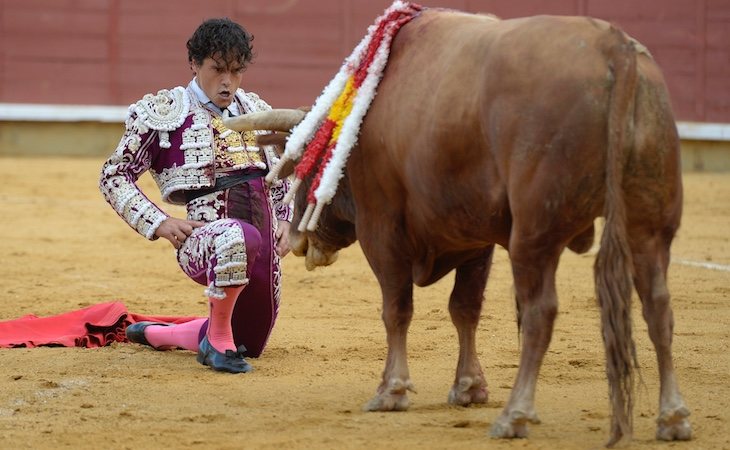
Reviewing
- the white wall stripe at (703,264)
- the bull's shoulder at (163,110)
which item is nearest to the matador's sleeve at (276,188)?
the bull's shoulder at (163,110)

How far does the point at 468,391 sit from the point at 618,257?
33.5 inches

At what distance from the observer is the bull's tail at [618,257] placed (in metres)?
2.84

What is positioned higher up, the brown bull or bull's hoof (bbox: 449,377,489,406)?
the brown bull

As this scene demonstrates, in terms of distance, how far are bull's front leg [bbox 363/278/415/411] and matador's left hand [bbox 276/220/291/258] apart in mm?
801

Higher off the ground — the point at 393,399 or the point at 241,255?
the point at 241,255

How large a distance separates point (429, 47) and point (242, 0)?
376 inches

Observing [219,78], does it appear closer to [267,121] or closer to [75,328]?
[267,121]

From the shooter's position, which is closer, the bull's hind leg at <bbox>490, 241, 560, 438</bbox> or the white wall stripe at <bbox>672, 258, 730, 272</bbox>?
the bull's hind leg at <bbox>490, 241, 560, 438</bbox>

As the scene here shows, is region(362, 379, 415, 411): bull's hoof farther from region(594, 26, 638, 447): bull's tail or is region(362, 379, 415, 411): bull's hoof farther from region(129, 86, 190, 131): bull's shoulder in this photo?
region(129, 86, 190, 131): bull's shoulder

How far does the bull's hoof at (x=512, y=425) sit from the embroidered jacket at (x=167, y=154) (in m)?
1.53

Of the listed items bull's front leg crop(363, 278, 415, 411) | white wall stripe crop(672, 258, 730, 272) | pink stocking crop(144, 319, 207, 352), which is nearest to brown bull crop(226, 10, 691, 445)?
bull's front leg crop(363, 278, 415, 411)

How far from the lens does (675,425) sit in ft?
10.1

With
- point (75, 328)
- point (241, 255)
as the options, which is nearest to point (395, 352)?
point (241, 255)

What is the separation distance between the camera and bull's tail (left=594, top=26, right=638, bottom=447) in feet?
9.32
